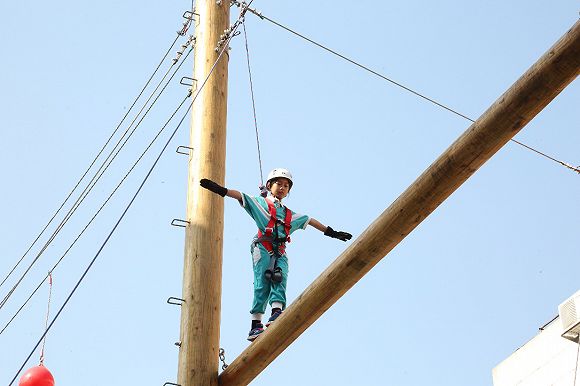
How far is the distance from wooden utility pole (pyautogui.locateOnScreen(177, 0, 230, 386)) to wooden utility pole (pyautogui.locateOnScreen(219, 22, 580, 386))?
0.54 meters

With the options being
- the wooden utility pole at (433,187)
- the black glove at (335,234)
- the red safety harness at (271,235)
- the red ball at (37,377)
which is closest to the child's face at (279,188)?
the red safety harness at (271,235)

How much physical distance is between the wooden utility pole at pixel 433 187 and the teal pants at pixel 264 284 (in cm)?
100

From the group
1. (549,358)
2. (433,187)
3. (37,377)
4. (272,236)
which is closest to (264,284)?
(272,236)

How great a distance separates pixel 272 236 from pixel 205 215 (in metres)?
0.58

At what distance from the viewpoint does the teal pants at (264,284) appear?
8.09 meters

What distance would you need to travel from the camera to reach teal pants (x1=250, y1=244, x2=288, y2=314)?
8086mm

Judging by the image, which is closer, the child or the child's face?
the child

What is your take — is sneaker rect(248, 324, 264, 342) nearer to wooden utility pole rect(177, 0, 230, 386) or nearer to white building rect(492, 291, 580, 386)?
wooden utility pole rect(177, 0, 230, 386)

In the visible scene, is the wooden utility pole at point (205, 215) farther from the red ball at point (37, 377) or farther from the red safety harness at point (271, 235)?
the red ball at point (37, 377)

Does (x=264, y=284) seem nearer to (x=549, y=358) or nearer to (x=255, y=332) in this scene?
(x=255, y=332)

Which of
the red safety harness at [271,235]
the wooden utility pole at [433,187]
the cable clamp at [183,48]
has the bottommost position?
the wooden utility pole at [433,187]

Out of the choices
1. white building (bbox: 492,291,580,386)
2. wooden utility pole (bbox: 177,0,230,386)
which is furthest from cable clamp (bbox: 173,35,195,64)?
white building (bbox: 492,291,580,386)

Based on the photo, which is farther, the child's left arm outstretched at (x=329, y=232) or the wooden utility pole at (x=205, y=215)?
the child's left arm outstretched at (x=329, y=232)

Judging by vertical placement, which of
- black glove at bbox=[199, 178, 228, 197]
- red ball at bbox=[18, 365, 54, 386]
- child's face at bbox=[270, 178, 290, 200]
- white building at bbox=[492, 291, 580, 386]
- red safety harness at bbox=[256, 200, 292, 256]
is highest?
A: white building at bbox=[492, 291, 580, 386]
